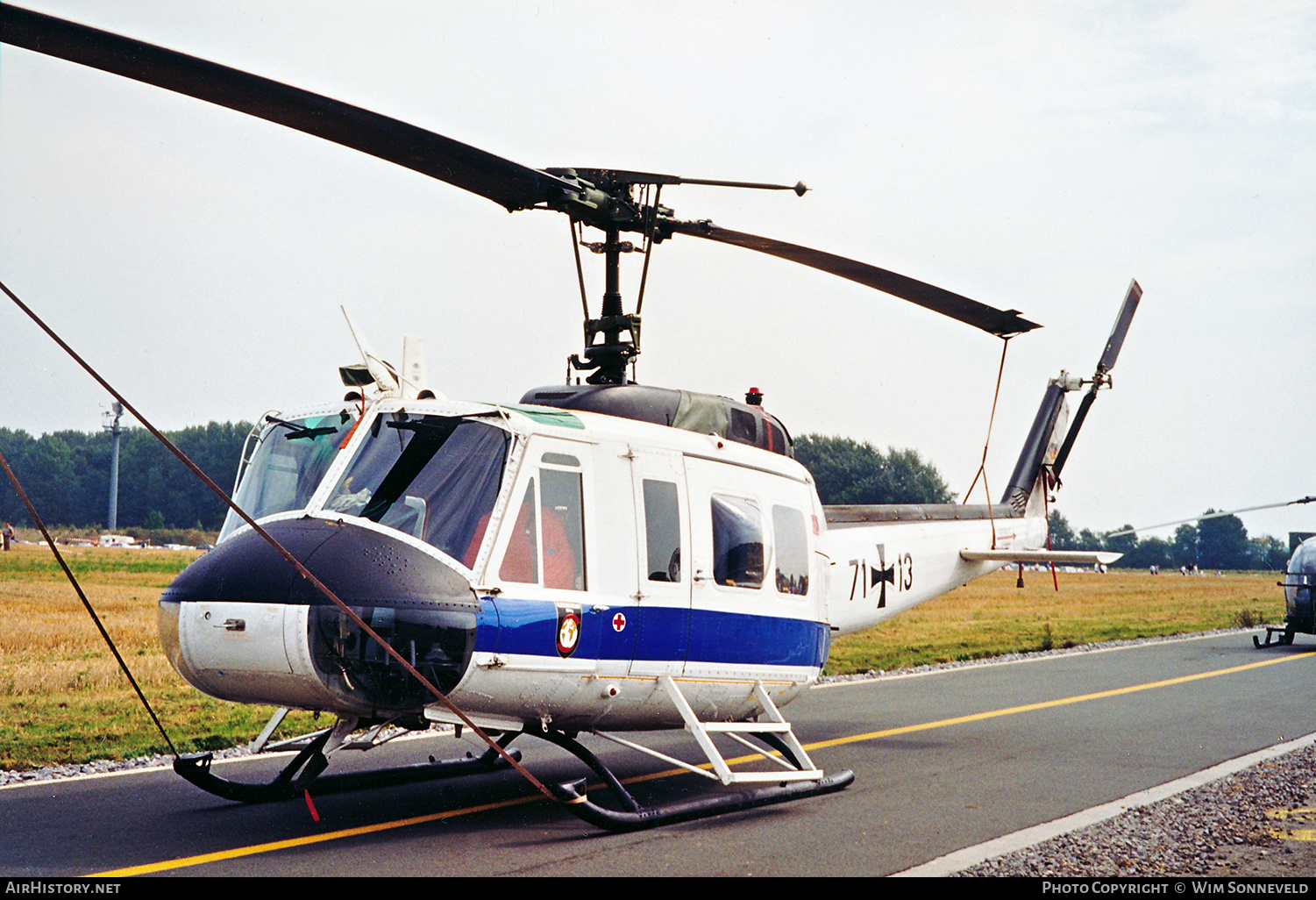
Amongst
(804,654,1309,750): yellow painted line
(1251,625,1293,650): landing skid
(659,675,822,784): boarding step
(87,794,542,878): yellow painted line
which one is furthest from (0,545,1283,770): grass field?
(659,675,822,784): boarding step

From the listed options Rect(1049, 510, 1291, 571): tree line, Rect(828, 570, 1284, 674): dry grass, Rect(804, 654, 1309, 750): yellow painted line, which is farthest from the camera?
Rect(1049, 510, 1291, 571): tree line

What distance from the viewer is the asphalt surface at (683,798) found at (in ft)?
22.4

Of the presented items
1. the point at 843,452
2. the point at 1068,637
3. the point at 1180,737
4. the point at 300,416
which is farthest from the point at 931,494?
the point at 300,416

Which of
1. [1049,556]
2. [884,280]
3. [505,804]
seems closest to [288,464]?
[505,804]

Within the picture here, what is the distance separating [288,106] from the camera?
20.4 feet

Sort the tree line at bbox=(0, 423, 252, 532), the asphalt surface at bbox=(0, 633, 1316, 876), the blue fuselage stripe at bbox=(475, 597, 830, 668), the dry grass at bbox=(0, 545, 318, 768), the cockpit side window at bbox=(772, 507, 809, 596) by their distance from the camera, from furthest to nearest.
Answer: the tree line at bbox=(0, 423, 252, 532), the dry grass at bbox=(0, 545, 318, 768), the cockpit side window at bbox=(772, 507, 809, 596), the blue fuselage stripe at bbox=(475, 597, 830, 668), the asphalt surface at bbox=(0, 633, 1316, 876)

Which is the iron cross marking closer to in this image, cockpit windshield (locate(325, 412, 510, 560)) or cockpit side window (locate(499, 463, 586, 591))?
cockpit side window (locate(499, 463, 586, 591))

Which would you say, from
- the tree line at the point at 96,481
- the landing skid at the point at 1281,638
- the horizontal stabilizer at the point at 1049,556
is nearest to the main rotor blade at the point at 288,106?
the horizontal stabilizer at the point at 1049,556

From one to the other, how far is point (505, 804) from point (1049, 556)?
296 inches

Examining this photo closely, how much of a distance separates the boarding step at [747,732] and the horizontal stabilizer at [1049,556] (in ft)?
15.6

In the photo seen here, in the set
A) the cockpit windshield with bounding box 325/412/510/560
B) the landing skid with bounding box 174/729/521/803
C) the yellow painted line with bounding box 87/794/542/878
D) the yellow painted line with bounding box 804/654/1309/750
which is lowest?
the yellow painted line with bounding box 804/654/1309/750

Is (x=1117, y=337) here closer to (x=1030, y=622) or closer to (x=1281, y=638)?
(x=1281, y=638)

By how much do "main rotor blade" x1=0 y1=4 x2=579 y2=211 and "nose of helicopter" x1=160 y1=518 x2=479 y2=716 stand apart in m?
2.33

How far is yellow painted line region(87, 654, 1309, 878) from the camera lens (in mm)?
6594
